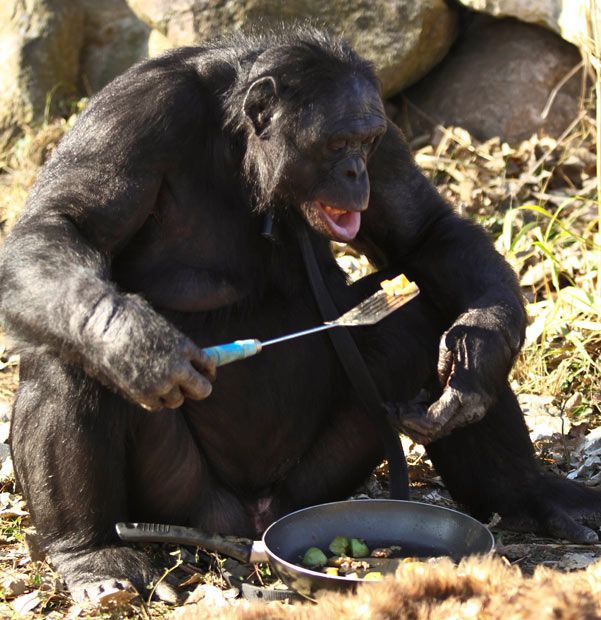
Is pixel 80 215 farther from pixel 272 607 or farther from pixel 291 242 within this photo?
pixel 272 607

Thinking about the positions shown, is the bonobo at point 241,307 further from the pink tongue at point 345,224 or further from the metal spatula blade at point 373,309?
the metal spatula blade at point 373,309

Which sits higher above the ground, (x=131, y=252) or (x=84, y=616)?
(x=131, y=252)

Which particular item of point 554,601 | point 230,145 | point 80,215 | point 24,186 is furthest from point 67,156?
point 24,186

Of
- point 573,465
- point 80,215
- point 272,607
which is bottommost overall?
point 573,465

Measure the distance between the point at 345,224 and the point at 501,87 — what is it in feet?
17.8

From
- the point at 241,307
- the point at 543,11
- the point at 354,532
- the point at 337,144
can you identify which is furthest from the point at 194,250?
the point at 543,11

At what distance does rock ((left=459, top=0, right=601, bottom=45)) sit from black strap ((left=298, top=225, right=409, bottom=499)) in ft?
15.6

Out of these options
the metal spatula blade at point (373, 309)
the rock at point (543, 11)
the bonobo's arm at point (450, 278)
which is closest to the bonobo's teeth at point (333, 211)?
the metal spatula blade at point (373, 309)

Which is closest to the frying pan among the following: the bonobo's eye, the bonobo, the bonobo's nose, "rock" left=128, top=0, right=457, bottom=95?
the bonobo

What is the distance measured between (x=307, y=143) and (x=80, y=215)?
105cm

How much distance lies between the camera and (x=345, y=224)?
503 cm

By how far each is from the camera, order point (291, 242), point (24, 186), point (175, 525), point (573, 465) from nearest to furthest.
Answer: point (175, 525)
point (291, 242)
point (573, 465)
point (24, 186)

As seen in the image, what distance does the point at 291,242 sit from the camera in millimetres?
5273

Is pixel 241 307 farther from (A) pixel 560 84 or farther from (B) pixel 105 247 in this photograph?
(A) pixel 560 84
